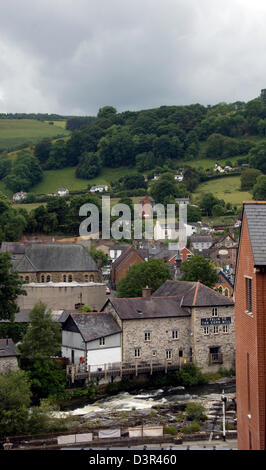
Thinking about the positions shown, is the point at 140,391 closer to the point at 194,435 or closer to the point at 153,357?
the point at 153,357

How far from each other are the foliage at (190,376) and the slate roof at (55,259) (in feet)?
102

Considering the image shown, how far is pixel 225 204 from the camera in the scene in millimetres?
144125

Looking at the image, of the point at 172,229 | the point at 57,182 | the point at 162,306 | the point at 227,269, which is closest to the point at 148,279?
the point at 162,306

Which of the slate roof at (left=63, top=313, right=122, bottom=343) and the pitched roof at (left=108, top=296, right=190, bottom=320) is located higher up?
the pitched roof at (left=108, top=296, right=190, bottom=320)

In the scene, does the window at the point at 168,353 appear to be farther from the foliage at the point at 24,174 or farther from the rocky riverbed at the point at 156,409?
the foliage at the point at 24,174

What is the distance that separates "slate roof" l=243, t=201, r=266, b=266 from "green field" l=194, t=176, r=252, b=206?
13024 centimetres

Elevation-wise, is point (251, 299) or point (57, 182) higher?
point (57, 182)

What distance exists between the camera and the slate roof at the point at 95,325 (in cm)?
5116

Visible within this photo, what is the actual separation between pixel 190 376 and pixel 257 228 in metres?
37.4

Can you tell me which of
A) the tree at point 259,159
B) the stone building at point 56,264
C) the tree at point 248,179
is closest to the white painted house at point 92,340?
the stone building at point 56,264

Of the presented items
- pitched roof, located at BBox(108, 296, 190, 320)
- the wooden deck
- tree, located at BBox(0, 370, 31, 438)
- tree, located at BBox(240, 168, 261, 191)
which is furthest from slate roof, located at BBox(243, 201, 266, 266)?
tree, located at BBox(240, 168, 261, 191)

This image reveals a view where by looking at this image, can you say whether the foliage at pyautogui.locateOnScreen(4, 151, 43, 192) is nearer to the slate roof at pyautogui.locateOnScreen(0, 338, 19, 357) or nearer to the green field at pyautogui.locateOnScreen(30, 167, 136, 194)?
the green field at pyautogui.locateOnScreen(30, 167, 136, 194)

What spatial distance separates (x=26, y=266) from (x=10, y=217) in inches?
1133

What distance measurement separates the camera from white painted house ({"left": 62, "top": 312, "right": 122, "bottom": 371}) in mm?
50875
